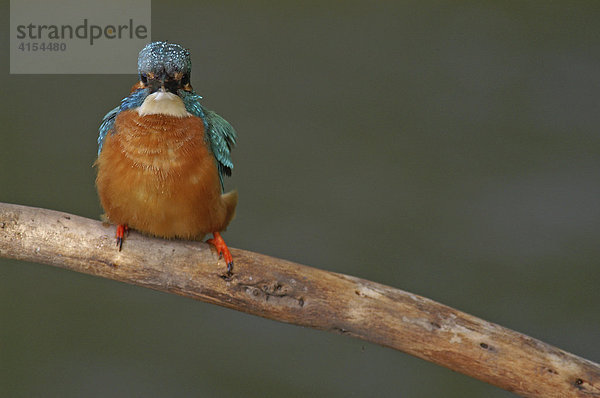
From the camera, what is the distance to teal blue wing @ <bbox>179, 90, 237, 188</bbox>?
1972mm

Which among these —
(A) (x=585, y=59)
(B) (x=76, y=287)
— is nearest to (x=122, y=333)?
(B) (x=76, y=287)

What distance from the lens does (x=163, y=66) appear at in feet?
6.04

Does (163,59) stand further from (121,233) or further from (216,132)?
(121,233)

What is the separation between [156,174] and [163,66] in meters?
0.30

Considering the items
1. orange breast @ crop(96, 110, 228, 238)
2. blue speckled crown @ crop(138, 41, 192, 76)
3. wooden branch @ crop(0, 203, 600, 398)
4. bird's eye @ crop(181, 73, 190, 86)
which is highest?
blue speckled crown @ crop(138, 41, 192, 76)

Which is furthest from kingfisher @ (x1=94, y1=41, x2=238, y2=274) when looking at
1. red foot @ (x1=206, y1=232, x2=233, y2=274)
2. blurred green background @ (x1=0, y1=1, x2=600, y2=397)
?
blurred green background @ (x1=0, y1=1, x2=600, y2=397)

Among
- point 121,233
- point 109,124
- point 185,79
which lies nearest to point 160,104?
point 185,79

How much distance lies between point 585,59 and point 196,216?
2.34m

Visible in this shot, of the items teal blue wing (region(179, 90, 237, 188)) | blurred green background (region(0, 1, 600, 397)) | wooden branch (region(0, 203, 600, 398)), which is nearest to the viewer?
wooden branch (region(0, 203, 600, 398))

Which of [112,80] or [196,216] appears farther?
[112,80]

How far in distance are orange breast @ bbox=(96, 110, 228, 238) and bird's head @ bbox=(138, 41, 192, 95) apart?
9cm

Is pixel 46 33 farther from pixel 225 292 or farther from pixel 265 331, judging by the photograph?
pixel 225 292

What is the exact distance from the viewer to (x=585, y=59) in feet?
11.1

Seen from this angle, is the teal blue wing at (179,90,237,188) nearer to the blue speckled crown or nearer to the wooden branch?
the blue speckled crown
